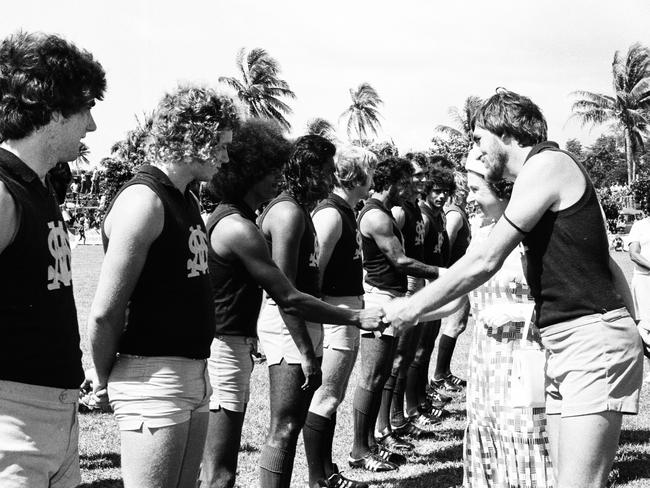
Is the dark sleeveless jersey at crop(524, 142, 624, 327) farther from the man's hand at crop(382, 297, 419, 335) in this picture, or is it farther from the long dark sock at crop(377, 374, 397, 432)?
the long dark sock at crop(377, 374, 397, 432)

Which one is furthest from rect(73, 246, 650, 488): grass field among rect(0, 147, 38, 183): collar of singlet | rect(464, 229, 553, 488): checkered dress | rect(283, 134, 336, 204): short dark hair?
rect(0, 147, 38, 183): collar of singlet

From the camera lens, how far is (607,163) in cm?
9156

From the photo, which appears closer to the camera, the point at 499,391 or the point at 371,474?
the point at 499,391

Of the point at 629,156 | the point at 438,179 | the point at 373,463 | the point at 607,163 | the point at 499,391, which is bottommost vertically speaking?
the point at 373,463

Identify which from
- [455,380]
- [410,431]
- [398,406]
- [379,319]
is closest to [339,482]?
[379,319]

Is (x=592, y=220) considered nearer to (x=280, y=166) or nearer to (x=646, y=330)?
(x=280, y=166)

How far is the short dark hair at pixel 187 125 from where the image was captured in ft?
9.15

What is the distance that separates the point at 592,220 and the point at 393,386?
157 inches

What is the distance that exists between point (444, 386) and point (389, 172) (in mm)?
3310

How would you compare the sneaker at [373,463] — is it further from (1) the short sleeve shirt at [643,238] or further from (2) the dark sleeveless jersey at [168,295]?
(1) the short sleeve shirt at [643,238]

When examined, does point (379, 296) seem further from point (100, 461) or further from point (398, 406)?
point (100, 461)

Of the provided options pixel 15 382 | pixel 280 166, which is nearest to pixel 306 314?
pixel 280 166

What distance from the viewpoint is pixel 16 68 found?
7.10 ft

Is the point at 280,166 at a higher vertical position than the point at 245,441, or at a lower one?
higher
